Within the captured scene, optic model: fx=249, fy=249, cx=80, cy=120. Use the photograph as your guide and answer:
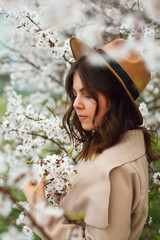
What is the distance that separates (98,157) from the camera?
1.04m

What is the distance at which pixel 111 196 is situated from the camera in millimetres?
908

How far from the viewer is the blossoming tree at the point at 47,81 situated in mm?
1030

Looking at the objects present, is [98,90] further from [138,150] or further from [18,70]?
[18,70]

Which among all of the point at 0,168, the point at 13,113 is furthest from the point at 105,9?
the point at 0,168

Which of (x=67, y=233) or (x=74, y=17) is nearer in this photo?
(x=67, y=233)

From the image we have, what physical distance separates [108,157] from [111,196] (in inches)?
5.9

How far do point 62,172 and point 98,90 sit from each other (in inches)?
14.8

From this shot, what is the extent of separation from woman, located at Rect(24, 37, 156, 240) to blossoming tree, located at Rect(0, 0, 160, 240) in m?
0.08

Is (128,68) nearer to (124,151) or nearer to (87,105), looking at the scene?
(87,105)

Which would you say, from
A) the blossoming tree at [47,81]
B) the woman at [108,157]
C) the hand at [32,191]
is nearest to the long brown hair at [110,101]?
the woman at [108,157]

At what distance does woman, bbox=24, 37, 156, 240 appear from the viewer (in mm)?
907

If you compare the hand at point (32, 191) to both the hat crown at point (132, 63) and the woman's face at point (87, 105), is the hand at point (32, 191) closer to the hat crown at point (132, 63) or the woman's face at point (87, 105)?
the woman's face at point (87, 105)

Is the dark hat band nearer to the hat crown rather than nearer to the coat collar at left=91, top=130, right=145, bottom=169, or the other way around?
the hat crown

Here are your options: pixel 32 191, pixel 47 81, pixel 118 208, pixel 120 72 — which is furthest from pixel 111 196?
pixel 47 81
